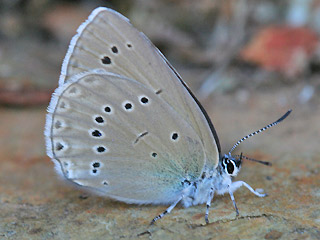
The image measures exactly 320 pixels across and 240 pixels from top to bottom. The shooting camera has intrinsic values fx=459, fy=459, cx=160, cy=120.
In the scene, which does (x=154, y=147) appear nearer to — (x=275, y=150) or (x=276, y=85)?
(x=275, y=150)

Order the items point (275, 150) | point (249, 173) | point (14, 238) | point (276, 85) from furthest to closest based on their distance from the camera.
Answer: point (276, 85) → point (275, 150) → point (249, 173) → point (14, 238)

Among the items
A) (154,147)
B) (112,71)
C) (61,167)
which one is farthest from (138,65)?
(61,167)

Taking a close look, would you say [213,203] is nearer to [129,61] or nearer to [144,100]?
[144,100]

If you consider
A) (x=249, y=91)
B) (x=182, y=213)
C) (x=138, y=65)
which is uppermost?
(x=249, y=91)

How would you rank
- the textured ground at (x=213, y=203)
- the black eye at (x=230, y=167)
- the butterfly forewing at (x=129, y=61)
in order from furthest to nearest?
the black eye at (x=230, y=167)
the butterfly forewing at (x=129, y=61)
the textured ground at (x=213, y=203)

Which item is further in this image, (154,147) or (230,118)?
(230,118)

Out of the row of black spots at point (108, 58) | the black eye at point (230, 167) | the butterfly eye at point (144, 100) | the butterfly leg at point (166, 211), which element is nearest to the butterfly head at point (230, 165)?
the black eye at point (230, 167)

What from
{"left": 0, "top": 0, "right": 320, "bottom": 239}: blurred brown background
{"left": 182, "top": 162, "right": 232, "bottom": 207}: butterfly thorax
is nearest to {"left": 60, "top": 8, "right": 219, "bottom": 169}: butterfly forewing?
{"left": 182, "top": 162, "right": 232, "bottom": 207}: butterfly thorax

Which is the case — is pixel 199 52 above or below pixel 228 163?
above

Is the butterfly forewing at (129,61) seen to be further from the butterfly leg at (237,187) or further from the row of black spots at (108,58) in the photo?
the butterfly leg at (237,187)
